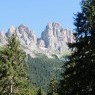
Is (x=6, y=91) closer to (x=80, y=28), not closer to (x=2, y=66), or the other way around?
(x=2, y=66)

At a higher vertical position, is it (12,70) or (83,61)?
(12,70)

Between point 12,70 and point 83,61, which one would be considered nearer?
point 83,61

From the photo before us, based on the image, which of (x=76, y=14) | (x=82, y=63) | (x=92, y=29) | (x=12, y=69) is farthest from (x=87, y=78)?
(x=12, y=69)

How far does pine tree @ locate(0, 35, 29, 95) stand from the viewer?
39503 mm

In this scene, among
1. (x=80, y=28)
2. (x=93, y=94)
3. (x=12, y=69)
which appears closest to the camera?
(x=93, y=94)

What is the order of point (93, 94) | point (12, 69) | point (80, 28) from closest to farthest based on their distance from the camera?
point (93, 94), point (80, 28), point (12, 69)

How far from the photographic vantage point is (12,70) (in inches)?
1548

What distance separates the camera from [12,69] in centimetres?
3934

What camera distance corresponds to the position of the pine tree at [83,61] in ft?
80.0

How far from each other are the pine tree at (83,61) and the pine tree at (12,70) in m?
14.9

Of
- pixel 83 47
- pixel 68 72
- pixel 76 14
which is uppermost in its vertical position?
pixel 76 14

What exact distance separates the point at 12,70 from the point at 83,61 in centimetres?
1595

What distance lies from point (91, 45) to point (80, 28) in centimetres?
175

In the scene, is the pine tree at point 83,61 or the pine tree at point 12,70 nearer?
the pine tree at point 83,61
